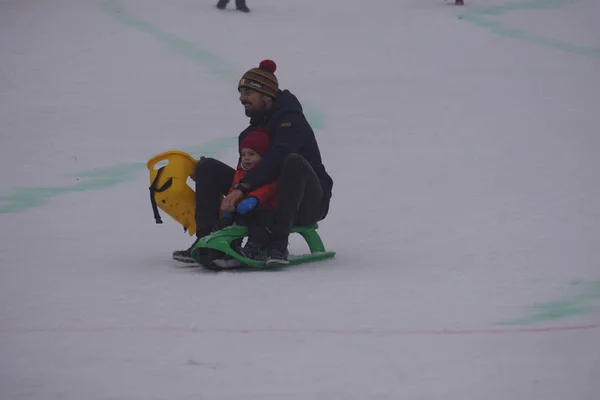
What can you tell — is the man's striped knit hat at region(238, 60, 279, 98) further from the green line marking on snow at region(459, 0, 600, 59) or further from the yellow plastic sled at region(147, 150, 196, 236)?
Answer: the green line marking on snow at region(459, 0, 600, 59)

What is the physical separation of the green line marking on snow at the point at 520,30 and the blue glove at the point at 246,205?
9978 mm

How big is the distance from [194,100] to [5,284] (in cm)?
681

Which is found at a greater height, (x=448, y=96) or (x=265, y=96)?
(x=265, y=96)

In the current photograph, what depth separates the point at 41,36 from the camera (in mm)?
15391

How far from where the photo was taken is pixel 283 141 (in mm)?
5777

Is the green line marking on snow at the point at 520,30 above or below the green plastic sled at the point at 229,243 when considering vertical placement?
above

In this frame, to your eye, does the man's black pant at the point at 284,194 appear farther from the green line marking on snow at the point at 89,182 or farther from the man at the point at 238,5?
the man at the point at 238,5

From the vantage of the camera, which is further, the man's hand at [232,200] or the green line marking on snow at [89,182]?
the green line marking on snow at [89,182]

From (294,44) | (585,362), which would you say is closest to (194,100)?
(294,44)

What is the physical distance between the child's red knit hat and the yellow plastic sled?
0.36 meters

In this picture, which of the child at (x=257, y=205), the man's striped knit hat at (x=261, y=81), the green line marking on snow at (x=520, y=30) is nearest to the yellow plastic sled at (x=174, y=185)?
the child at (x=257, y=205)

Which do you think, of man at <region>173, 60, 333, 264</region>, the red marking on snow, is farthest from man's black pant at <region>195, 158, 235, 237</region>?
the red marking on snow

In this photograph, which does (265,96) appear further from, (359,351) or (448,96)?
(448,96)

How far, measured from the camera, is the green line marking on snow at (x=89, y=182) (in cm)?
805
